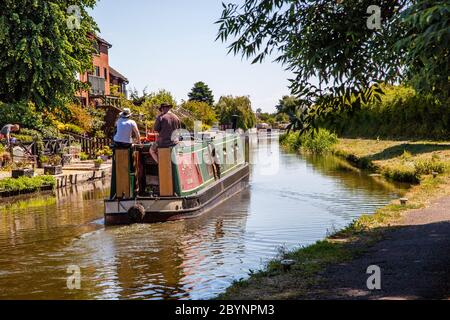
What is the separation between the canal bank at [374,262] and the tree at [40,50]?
19.4 m

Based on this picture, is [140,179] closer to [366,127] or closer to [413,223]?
[413,223]

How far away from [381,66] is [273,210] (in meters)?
8.15

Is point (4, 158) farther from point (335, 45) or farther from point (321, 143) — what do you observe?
point (321, 143)

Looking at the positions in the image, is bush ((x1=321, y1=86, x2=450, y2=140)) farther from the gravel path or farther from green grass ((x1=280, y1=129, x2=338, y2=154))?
the gravel path

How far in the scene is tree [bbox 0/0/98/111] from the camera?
26.0 meters

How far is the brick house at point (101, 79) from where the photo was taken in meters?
43.6

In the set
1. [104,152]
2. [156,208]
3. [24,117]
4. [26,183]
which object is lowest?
[156,208]

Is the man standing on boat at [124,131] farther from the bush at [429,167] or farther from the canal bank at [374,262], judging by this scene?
the bush at [429,167]

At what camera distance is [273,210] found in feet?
49.8

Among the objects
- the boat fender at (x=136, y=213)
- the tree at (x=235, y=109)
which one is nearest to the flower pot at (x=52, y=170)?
the boat fender at (x=136, y=213)

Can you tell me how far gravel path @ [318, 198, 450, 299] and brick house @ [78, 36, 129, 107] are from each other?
100 feet

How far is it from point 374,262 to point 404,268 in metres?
0.56

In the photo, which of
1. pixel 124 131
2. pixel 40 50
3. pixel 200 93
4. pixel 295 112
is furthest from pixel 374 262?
pixel 200 93

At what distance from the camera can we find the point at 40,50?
27.0 m
